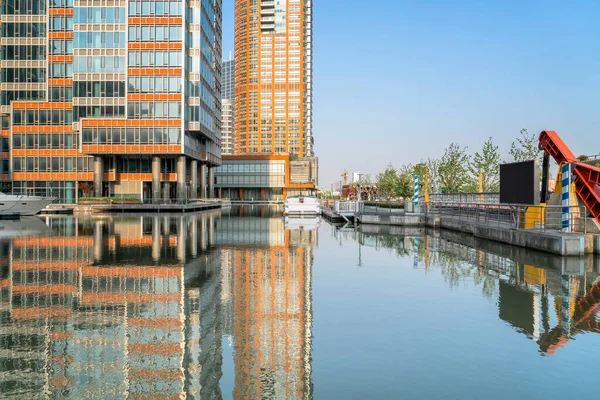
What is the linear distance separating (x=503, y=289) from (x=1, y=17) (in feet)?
303

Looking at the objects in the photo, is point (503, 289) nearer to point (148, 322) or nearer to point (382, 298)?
point (382, 298)

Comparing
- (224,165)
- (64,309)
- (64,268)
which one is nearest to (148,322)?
(64,309)

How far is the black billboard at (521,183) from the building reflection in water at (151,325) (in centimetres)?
1302

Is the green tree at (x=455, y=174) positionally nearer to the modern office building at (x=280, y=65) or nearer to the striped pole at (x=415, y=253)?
the striped pole at (x=415, y=253)

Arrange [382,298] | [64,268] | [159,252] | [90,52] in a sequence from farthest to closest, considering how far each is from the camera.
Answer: [90,52], [159,252], [64,268], [382,298]

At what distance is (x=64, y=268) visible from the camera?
16344 mm

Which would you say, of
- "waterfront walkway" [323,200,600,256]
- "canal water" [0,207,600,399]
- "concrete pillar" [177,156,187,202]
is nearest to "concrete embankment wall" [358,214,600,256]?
"waterfront walkway" [323,200,600,256]

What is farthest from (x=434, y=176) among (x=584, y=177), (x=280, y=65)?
(x=280, y=65)

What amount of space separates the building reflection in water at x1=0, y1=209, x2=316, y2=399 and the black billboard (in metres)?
13.0

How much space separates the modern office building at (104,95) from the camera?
78375 millimetres

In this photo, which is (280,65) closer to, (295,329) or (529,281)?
(529,281)

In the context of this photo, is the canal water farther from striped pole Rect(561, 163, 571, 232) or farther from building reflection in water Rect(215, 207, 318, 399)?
striped pole Rect(561, 163, 571, 232)

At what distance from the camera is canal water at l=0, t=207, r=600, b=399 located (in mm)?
6672

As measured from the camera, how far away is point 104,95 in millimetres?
78688
